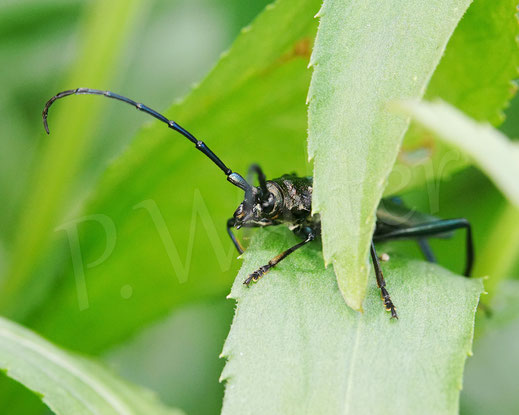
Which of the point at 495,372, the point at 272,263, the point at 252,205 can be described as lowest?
the point at 495,372

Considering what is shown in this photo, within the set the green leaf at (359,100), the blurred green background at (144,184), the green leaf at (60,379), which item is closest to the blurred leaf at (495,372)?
the blurred green background at (144,184)

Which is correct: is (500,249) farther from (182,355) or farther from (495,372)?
(182,355)

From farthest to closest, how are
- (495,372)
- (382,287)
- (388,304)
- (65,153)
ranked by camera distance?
(65,153)
(495,372)
(382,287)
(388,304)

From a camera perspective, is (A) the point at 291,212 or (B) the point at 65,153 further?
(B) the point at 65,153

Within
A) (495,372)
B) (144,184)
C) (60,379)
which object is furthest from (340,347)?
(495,372)

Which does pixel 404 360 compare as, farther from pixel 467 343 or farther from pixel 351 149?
pixel 351 149

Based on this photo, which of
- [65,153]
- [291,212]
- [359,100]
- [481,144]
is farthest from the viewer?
[65,153]

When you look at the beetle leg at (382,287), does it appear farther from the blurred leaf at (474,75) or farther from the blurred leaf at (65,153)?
the blurred leaf at (65,153)
